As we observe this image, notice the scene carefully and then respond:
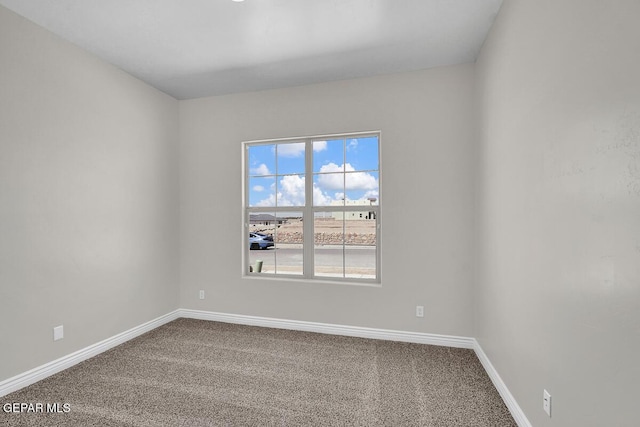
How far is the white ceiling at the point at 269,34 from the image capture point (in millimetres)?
2242

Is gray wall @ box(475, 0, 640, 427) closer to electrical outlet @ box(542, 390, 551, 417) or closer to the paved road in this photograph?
electrical outlet @ box(542, 390, 551, 417)

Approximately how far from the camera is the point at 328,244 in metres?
3.58

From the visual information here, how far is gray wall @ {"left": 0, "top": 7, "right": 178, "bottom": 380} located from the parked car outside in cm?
106

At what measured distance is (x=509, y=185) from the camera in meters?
2.10

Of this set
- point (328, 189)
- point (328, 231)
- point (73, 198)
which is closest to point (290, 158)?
point (328, 189)

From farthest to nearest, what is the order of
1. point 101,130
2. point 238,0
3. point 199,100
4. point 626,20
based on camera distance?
1. point 199,100
2. point 101,130
3. point 238,0
4. point 626,20

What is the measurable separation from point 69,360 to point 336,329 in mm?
2493

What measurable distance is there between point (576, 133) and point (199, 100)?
3.92 m

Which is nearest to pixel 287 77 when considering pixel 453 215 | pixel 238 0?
pixel 238 0

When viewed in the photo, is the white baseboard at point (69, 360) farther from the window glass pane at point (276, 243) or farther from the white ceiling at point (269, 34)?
the white ceiling at point (269, 34)

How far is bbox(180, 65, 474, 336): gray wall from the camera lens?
3.08m

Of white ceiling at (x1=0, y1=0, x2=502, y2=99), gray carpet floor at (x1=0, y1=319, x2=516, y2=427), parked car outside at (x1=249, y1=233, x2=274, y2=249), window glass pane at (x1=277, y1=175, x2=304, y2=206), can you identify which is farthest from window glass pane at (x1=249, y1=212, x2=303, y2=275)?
white ceiling at (x1=0, y1=0, x2=502, y2=99)

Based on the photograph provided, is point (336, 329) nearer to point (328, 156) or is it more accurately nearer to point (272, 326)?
point (272, 326)

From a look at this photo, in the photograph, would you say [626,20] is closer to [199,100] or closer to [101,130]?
[101,130]
